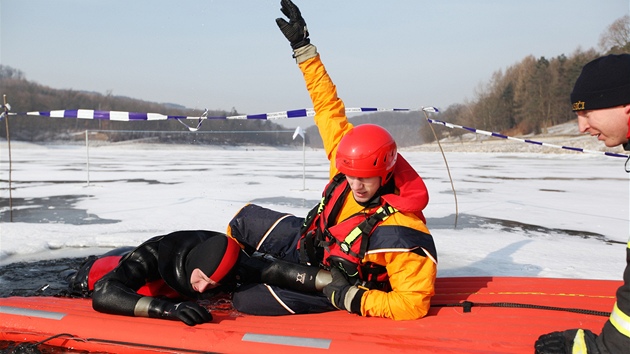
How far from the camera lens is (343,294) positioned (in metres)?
2.62

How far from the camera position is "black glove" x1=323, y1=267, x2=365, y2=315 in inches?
101

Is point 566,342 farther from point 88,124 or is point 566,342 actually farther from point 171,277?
point 88,124

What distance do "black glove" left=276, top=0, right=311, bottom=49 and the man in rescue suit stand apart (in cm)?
92

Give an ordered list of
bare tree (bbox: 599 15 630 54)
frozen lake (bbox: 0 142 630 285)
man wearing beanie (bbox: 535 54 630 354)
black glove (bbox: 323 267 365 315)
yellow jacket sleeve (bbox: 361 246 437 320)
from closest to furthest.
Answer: man wearing beanie (bbox: 535 54 630 354) < yellow jacket sleeve (bbox: 361 246 437 320) < black glove (bbox: 323 267 365 315) < frozen lake (bbox: 0 142 630 285) < bare tree (bbox: 599 15 630 54)

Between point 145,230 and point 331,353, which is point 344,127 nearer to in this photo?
point 331,353

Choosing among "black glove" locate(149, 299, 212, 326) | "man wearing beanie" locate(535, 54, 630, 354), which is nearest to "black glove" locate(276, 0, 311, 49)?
"black glove" locate(149, 299, 212, 326)

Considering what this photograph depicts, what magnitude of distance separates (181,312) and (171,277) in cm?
44

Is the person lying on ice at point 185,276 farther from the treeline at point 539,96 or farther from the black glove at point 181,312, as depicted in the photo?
the treeline at point 539,96

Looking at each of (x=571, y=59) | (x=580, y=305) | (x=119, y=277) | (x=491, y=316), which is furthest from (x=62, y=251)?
(x=571, y=59)

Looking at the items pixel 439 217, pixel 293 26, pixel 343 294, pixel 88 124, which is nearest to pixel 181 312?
pixel 343 294

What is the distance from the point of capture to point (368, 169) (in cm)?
257

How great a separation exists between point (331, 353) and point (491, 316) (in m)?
0.96

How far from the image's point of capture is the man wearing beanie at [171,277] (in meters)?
2.58

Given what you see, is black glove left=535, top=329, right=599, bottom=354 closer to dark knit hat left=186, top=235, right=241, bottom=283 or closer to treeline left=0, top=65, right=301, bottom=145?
dark knit hat left=186, top=235, right=241, bottom=283
